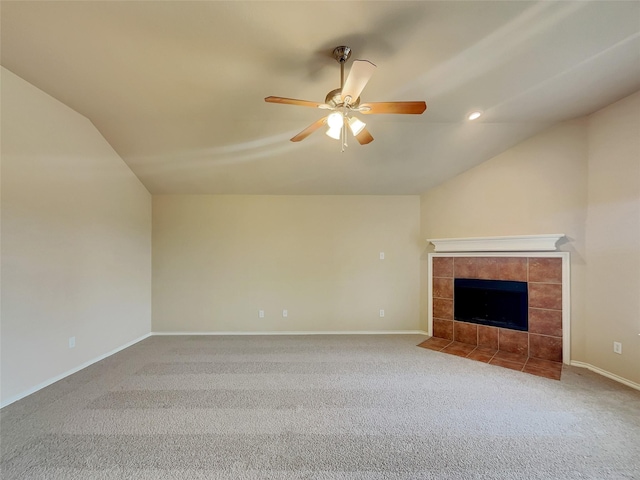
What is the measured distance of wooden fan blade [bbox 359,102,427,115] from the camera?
5.59 ft

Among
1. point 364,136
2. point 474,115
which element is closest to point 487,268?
point 474,115

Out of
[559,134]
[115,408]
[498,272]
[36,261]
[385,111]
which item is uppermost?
[559,134]

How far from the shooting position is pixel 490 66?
81.7 inches

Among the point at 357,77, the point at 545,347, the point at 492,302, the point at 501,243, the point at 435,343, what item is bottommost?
the point at 435,343

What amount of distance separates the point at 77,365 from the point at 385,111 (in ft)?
13.5

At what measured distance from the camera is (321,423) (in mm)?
1985

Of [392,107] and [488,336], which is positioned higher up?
[392,107]

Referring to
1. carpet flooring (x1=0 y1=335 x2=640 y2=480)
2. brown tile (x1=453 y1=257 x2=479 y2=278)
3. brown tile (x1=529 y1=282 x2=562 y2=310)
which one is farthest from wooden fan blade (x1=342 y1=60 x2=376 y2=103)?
brown tile (x1=529 y1=282 x2=562 y2=310)

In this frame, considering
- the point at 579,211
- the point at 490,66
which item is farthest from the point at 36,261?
the point at 579,211

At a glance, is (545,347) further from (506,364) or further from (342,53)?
(342,53)

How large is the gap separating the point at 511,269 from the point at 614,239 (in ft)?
3.26

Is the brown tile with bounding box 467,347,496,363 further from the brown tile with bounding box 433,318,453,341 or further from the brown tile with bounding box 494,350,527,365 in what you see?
the brown tile with bounding box 433,318,453,341

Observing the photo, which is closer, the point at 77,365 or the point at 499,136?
the point at 77,365

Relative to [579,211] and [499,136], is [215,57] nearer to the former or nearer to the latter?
[499,136]
